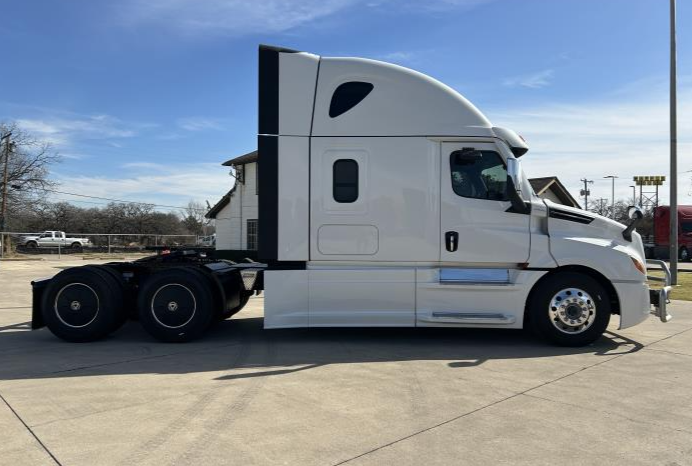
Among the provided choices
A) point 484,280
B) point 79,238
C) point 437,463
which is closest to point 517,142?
point 484,280

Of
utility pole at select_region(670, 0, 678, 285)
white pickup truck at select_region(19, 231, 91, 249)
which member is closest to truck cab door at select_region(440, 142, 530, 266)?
utility pole at select_region(670, 0, 678, 285)

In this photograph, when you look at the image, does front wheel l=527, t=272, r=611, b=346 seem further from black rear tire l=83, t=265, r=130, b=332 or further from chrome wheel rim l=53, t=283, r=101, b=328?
chrome wheel rim l=53, t=283, r=101, b=328

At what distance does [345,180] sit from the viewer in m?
6.94

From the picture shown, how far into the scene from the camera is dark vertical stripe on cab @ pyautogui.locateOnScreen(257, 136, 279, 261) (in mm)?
6941

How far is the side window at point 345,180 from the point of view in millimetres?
6941

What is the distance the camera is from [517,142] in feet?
23.0

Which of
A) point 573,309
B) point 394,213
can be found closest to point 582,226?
point 573,309

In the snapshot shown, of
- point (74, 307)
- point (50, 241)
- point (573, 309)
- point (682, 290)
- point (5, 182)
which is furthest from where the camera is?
point (50, 241)

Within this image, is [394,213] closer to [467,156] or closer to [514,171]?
[467,156]

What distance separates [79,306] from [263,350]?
2694 mm

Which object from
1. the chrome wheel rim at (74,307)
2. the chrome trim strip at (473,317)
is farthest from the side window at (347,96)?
the chrome wheel rim at (74,307)

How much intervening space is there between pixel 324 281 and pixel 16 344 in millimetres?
4323

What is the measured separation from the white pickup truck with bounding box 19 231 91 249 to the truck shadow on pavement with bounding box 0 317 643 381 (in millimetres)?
41698

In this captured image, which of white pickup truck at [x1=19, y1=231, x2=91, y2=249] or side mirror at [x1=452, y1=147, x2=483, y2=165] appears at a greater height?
side mirror at [x1=452, y1=147, x2=483, y2=165]
